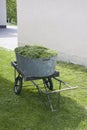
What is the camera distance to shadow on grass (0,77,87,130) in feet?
15.9

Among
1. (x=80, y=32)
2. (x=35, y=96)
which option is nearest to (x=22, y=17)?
(x=80, y=32)

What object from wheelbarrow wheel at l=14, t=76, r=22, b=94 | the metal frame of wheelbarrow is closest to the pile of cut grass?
the metal frame of wheelbarrow

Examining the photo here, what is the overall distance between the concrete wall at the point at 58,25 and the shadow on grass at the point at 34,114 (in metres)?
3.28

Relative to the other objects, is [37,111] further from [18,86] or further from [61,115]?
[18,86]

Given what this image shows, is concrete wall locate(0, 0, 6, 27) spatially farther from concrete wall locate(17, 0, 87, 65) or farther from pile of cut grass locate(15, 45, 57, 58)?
pile of cut grass locate(15, 45, 57, 58)

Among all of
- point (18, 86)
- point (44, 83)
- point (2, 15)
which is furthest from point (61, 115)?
point (2, 15)

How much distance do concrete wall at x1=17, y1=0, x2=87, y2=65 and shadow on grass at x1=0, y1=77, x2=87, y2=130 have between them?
3.28 m

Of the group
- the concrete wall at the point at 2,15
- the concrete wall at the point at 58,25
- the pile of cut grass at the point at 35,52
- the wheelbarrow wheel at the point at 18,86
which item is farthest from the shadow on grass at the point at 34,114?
the concrete wall at the point at 2,15

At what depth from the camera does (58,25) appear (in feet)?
30.9

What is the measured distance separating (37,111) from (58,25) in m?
4.70

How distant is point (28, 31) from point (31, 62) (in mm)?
5448

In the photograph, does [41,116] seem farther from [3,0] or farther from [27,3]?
[3,0]

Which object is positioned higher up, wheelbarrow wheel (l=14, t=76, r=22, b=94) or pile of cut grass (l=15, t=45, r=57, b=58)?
pile of cut grass (l=15, t=45, r=57, b=58)

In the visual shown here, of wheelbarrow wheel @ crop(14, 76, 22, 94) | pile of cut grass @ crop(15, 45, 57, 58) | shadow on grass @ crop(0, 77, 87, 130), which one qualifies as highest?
pile of cut grass @ crop(15, 45, 57, 58)
